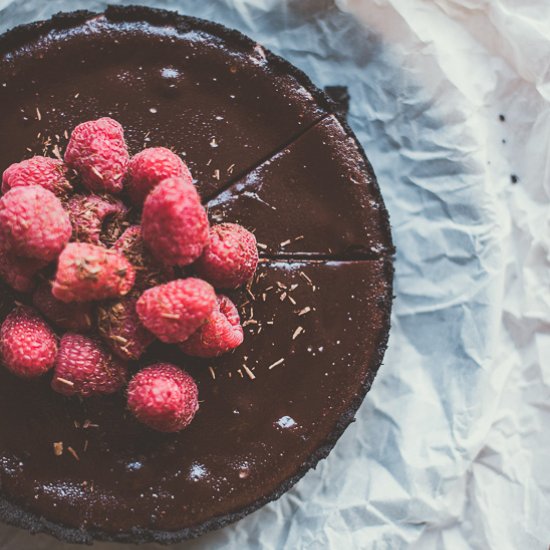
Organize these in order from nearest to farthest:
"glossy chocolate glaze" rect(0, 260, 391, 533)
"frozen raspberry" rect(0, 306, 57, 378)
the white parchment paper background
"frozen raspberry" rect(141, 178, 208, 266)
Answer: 1. "frozen raspberry" rect(141, 178, 208, 266)
2. "frozen raspberry" rect(0, 306, 57, 378)
3. "glossy chocolate glaze" rect(0, 260, 391, 533)
4. the white parchment paper background

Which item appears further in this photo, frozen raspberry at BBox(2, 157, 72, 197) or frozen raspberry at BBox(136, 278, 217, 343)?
frozen raspberry at BBox(2, 157, 72, 197)

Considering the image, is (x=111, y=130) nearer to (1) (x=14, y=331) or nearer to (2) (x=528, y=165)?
(1) (x=14, y=331)

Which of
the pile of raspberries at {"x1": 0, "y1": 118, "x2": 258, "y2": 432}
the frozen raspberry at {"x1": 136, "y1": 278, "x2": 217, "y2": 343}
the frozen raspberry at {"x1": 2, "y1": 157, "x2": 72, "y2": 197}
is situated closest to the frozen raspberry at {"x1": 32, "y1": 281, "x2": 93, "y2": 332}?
the pile of raspberries at {"x1": 0, "y1": 118, "x2": 258, "y2": 432}

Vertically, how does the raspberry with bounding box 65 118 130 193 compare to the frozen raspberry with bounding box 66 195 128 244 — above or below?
above

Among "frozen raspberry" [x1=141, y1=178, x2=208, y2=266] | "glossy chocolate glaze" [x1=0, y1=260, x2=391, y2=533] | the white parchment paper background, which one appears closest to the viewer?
"frozen raspberry" [x1=141, y1=178, x2=208, y2=266]

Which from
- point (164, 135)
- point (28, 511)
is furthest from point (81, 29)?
point (28, 511)

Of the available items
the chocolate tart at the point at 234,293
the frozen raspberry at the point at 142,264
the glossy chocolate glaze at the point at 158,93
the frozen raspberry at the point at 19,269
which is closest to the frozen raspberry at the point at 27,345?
the frozen raspberry at the point at 19,269

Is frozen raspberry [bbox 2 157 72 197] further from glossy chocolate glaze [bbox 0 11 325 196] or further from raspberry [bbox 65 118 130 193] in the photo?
glossy chocolate glaze [bbox 0 11 325 196]
